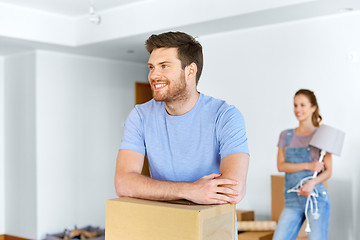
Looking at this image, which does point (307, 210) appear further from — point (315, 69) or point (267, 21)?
point (267, 21)

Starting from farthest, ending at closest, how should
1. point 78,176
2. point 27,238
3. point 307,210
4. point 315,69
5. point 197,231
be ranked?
point 78,176 → point 27,238 → point 315,69 → point 307,210 → point 197,231

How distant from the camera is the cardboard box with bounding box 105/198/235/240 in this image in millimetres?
1235

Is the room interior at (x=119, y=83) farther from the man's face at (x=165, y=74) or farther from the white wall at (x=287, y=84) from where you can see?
the man's face at (x=165, y=74)

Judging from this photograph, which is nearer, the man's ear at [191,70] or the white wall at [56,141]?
the man's ear at [191,70]

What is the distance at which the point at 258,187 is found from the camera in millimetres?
4852

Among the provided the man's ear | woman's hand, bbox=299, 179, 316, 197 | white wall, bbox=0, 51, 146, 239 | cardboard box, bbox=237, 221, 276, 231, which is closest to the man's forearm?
the man's ear

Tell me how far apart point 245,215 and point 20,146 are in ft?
10.0

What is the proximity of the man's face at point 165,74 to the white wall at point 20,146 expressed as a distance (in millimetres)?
4600

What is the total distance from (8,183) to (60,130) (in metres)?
1.01

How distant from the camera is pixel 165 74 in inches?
63.0

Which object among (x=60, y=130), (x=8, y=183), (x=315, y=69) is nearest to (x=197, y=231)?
(x=315, y=69)

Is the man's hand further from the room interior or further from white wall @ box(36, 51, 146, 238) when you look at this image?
white wall @ box(36, 51, 146, 238)

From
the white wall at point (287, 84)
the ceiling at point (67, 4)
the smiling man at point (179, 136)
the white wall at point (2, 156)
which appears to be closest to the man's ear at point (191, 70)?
the smiling man at point (179, 136)

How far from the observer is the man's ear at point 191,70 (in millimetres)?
1643
